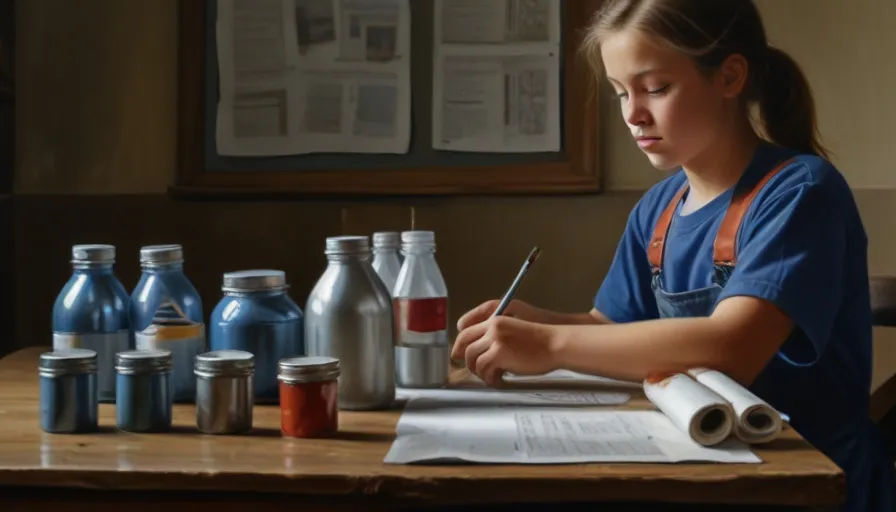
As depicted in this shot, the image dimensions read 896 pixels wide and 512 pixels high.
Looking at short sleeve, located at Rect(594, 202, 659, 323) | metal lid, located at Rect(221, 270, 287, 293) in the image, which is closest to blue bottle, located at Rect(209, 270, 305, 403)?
metal lid, located at Rect(221, 270, 287, 293)

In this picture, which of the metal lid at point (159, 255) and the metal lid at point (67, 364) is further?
the metal lid at point (159, 255)

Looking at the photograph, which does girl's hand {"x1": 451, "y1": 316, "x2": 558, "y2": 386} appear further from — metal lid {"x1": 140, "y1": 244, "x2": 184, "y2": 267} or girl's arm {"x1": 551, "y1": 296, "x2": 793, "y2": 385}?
metal lid {"x1": 140, "y1": 244, "x2": 184, "y2": 267}

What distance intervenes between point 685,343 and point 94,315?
67 cm

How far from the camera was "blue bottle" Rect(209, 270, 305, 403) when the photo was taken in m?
1.07

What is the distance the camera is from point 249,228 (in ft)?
6.96

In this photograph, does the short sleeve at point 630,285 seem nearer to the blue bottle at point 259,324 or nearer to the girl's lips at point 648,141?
the girl's lips at point 648,141

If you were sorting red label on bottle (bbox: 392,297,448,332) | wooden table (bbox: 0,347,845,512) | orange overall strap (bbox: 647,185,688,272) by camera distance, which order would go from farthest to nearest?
orange overall strap (bbox: 647,185,688,272) < red label on bottle (bbox: 392,297,448,332) < wooden table (bbox: 0,347,845,512)

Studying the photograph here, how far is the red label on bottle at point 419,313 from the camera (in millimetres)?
1167

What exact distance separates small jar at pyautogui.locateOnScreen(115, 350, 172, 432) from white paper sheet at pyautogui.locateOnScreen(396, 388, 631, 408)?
10.5 inches

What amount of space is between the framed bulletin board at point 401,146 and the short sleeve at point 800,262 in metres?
0.89

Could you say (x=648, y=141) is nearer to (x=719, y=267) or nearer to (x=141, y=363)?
(x=719, y=267)

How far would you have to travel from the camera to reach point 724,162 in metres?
1.33

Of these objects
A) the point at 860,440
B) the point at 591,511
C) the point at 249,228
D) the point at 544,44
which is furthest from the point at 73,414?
the point at 544,44

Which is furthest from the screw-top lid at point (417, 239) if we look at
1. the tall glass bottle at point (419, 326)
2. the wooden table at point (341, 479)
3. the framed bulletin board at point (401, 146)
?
the framed bulletin board at point (401, 146)
